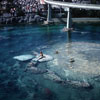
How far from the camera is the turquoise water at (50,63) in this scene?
108 ft

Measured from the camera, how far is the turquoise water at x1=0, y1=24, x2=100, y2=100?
32.8 meters

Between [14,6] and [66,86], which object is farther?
[14,6]

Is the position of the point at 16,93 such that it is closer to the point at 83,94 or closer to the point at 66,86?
the point at 66,86

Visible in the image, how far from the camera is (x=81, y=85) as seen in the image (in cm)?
3466

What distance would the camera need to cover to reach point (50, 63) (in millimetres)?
44438

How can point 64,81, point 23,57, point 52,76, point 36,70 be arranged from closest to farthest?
point 64,81, point 52,76, point 36,70, point 23,57

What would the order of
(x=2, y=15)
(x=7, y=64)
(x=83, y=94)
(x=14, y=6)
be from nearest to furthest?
Result: 1. (x=83, y=94)
2. (x=7, y=64)
3. (x=2, y=15)
4. (x=14, y=6)

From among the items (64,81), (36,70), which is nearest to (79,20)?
(36,70)

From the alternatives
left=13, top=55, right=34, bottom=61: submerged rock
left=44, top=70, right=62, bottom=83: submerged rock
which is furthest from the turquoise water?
left=13, top=55, right=34, bottom=61: submerged rock

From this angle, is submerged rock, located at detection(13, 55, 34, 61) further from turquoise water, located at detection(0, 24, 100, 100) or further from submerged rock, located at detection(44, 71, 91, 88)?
submerged rock, located at detection(44, 71, 91, 88)

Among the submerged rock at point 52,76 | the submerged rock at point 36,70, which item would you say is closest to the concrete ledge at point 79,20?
the submerged rock at point 36,70

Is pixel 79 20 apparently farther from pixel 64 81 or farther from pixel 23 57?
pixel 64 81

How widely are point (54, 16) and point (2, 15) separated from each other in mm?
23288

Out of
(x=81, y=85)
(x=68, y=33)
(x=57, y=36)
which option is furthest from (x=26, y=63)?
(x=68, y=33)
